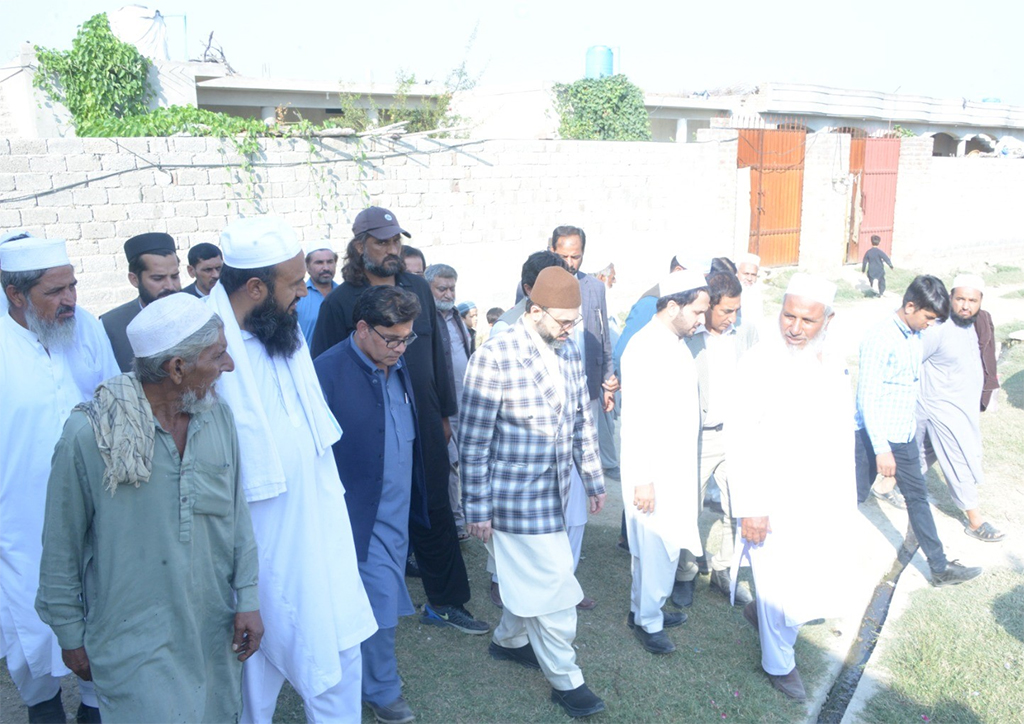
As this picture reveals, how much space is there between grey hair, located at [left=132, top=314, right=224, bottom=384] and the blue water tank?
52.8ft

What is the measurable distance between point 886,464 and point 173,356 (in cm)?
358

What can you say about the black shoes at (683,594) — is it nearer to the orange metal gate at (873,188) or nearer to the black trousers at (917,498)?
the black trousers at (917,498)

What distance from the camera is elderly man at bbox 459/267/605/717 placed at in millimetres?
3283

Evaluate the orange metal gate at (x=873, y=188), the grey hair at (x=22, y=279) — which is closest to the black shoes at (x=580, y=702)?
the grey hair at (x=22, y=279)

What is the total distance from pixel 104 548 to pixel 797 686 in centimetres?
289

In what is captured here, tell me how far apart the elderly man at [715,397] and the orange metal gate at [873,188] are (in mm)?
14763

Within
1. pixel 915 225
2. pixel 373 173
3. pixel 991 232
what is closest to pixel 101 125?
pixel 373 173

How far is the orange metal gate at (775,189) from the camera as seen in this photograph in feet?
49.7

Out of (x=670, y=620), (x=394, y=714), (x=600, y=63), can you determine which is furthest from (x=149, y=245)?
(x=600, y=63)

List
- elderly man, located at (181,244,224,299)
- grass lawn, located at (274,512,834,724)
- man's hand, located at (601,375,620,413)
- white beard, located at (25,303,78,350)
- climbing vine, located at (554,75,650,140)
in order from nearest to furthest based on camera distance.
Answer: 1. white beard, located at (25,303,78,350)
2. grass lawn, located at (274,512,834,724)
3. elderly man, located at (181,244,224,299)
4. man's hand, located at (601,375,620,413)
5. climbing vine, located at (554,75,650,140)

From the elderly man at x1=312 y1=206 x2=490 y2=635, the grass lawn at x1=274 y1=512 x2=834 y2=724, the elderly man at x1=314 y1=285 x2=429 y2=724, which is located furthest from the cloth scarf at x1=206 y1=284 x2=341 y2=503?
the grass lawn at x1=274 y1=512 x2=834 y2=724

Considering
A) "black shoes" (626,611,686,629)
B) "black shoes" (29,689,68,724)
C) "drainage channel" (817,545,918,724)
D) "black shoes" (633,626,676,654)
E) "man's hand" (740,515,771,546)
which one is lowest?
"drainage channel" (817,545,918,724)

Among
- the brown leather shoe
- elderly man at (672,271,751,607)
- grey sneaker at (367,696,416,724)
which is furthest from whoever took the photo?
elderly man at (672,271,751,607)

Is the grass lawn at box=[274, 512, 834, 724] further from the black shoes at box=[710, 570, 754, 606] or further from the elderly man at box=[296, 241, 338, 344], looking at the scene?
the elderly man at box=[296, 241, 338, 344]
